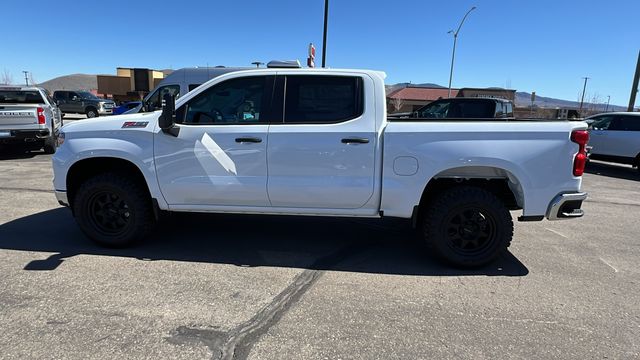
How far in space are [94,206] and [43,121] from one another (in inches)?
307

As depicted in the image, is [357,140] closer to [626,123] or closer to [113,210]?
[113,210]

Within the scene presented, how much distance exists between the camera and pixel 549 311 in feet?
11.2

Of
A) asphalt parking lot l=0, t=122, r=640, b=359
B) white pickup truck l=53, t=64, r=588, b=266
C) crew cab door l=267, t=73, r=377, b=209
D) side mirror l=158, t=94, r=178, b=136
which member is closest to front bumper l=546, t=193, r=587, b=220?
white pickup truck l=53, t=64, r=588, b=266

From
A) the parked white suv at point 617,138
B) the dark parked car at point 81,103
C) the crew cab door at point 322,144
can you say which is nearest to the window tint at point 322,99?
the crew cab door at point 322,144

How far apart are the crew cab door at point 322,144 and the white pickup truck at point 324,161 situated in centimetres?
1

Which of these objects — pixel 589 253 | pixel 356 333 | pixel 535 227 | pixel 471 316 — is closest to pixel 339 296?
pixel 356 333

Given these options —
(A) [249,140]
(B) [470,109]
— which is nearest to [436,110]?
(B) [470,109]

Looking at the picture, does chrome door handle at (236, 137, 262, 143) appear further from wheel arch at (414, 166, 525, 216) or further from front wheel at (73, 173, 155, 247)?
wheel arch at (414, 166, 525, 216)

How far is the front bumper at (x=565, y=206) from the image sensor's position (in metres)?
4.00

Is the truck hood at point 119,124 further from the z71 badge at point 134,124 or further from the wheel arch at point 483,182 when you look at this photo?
the wheel arch at point 483,182

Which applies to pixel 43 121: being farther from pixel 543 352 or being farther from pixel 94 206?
pixel 543 352

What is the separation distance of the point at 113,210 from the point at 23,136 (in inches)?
310

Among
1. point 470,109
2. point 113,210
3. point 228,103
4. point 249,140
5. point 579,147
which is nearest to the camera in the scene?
point 579,147

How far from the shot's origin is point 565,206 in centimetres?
404
